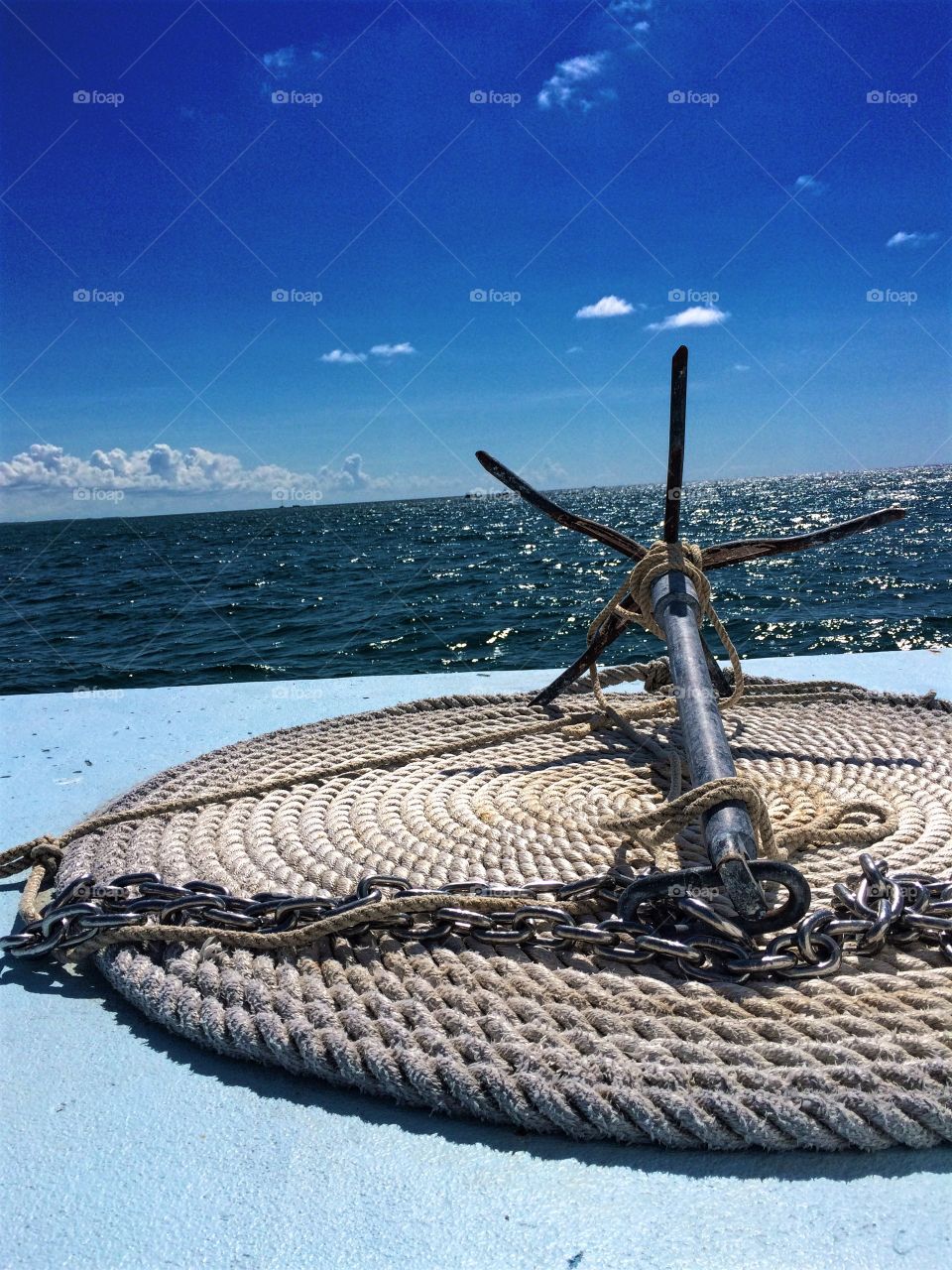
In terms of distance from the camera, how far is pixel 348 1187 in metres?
1.11

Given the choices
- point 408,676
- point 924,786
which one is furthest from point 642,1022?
point 408,676

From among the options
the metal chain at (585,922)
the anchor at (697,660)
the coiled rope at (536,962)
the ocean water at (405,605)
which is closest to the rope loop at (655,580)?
the anchor at (697,660)

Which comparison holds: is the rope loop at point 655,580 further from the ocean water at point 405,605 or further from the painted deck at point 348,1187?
the ocean water at point 405,605

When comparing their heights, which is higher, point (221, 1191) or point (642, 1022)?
point (642, 1022)

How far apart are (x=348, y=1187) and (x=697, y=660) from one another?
123 cm

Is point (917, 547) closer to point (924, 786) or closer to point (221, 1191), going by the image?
point (924, 786)

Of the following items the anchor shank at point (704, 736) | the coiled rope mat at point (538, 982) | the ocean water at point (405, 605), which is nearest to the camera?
the coiled rope mat at point (538, 982)

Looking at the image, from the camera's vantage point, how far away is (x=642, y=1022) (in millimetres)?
1262

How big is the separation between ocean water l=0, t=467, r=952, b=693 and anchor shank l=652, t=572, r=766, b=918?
18.8 feet

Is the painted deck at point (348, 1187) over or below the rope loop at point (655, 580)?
below

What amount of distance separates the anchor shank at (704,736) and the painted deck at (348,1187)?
1.15 feet

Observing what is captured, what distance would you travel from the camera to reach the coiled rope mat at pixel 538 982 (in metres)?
1.15

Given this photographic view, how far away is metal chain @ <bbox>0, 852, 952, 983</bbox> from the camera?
133 centimetres

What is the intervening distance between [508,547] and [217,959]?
2040 cm
